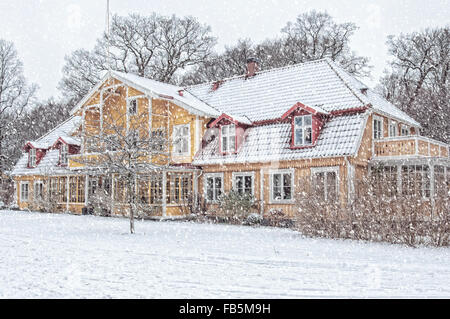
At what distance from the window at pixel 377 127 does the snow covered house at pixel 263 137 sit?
0.14 ft

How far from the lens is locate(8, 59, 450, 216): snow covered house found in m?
19.0

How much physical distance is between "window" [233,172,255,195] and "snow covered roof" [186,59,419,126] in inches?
104

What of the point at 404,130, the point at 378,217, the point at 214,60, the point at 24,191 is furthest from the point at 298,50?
the point at 378,217

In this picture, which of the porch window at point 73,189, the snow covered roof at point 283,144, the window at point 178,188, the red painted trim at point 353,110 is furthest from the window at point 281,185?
the porch window at point 73,189

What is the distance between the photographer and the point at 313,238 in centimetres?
1408

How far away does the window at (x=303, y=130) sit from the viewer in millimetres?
20109

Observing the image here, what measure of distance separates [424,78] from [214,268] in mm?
31098

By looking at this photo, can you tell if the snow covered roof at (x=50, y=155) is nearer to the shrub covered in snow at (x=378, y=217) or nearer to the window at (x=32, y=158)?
the window at (x=32, y=158)

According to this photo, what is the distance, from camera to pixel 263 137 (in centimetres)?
2161

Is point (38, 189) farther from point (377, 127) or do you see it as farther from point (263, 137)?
point (377, 127)

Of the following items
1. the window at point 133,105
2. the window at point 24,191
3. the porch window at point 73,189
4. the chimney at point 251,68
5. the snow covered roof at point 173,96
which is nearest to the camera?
the snow covered roof at point 173,96

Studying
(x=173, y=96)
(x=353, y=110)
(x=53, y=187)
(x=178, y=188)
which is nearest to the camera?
(x=353, y=110)
